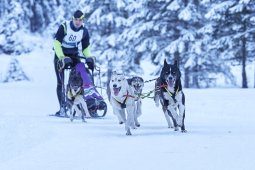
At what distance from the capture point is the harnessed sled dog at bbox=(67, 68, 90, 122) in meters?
10.3

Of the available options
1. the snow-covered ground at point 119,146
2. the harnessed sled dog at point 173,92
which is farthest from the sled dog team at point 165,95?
the snow-covered ground at point 119,146

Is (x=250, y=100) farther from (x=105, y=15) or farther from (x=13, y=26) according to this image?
(x=13, y=26)

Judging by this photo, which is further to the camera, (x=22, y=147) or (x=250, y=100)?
(x=250, y=100)

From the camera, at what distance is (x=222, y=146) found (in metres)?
6.91

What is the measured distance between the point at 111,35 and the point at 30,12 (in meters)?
25.1

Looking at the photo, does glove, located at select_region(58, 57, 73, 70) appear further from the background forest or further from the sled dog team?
the background forest

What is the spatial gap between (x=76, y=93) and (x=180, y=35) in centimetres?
1714

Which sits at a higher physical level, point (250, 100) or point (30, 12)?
point (30, 12)

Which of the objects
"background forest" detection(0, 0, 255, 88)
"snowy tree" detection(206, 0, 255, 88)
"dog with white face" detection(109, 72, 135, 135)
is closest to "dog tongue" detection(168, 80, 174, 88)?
"dog with white face" detection(109, 72, 135, 135)

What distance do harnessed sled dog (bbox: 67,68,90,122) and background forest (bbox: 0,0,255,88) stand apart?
13.2m

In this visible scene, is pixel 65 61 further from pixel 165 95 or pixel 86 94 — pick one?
pixel 165 95

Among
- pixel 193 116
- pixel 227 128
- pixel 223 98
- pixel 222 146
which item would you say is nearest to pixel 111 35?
pixel 223 98

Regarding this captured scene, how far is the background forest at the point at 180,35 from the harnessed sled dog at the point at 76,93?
1316 cm

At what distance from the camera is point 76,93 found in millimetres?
10281
